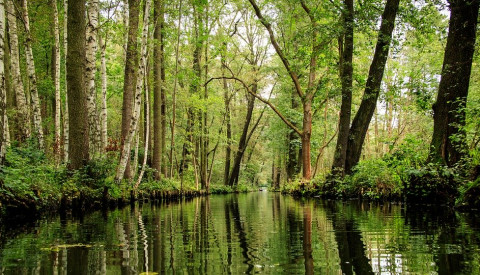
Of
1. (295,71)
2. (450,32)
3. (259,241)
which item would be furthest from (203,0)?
(259,241)

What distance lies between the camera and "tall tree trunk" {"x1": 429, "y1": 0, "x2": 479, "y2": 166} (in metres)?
7.54

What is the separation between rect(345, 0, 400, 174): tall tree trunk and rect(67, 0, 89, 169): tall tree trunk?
30.3ft

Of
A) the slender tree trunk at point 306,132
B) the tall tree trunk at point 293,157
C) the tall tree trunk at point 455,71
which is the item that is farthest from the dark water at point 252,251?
the tall tree trunk at point 293,157

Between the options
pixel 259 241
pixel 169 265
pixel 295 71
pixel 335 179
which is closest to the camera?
pixel 169 265

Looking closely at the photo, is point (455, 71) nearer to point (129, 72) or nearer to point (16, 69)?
point (129, 72)

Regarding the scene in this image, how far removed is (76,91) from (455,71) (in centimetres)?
951

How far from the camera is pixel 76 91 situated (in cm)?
911

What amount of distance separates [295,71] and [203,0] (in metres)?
5.00

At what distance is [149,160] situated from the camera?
18.6 m

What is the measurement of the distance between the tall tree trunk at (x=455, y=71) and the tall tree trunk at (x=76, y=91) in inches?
344

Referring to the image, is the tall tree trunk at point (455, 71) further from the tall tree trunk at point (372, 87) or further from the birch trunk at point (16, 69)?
the birch trunk at point (16, 69)

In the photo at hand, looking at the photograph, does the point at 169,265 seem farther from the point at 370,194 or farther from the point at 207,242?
the point at 370,194

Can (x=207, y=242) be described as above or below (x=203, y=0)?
below

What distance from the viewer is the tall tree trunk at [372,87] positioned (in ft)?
38.5
